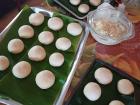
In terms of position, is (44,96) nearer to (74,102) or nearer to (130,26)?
(74,102)

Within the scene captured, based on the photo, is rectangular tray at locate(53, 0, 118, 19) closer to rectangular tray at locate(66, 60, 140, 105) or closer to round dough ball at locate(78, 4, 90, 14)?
round dough ball at locate(78, 4, 90, 14)

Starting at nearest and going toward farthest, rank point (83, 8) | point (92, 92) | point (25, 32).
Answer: point (92, 92), point (25, 32), point (83, 8)

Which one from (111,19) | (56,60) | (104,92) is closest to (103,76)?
(104,92)

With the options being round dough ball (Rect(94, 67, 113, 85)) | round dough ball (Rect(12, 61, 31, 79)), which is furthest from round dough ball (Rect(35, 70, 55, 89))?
round dough ball (Rect(94, 67, 113, 85))

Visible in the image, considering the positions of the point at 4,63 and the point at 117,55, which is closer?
the point at 4,63

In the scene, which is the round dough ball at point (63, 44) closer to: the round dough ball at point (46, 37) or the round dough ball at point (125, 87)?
the round dough ball at point (46, 37)

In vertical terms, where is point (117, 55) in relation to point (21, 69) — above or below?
below

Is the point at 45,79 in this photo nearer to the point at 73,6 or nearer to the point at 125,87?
the point at 125,87
